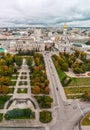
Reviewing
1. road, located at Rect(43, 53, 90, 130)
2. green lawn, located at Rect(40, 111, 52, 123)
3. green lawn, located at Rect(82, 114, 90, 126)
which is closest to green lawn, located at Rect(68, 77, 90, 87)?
road, located at Rect(43, 53, 90, 130)

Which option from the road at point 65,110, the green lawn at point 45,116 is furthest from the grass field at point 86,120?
the green lawn at point 45,116

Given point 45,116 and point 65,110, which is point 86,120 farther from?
point 45,116

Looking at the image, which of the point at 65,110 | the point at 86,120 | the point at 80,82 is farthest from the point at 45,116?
the point at 80,82

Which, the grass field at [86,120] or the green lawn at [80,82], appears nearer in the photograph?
the grass field at [86,120]

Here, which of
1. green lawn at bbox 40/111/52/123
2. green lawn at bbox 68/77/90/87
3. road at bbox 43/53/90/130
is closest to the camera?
road at bbox 43/53/90/130

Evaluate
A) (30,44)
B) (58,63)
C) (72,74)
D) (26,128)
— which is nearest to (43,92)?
(26,128)

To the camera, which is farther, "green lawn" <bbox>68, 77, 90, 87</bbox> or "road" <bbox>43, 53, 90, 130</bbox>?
"green lawn" <bbox>68, 77, 90, 87</bbox>

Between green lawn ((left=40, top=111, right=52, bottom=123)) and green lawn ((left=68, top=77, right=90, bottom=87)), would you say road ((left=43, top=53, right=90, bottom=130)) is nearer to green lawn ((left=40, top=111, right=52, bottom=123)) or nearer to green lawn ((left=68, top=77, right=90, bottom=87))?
green lawn ((left=40, top=111, right=52, bottom=123))

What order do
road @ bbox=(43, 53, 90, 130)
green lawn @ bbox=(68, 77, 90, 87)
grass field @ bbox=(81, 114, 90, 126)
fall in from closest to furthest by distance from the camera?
1. grass field @ bbox=(81, 114, 90, 126)
2. road @ bbox=(43, 53, 90, 130)
3. green lawn @ bbox=(68, 77, 90, 87)

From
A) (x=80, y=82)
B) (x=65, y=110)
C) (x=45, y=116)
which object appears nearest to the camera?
(x=45, y=116)

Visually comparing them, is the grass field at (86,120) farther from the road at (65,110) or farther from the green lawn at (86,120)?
the road at (65,110)

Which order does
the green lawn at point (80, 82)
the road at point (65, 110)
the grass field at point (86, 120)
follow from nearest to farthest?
the grass field at point (86, 120) → the road at point (65, 110) → the green lawn at point (80, 82)
